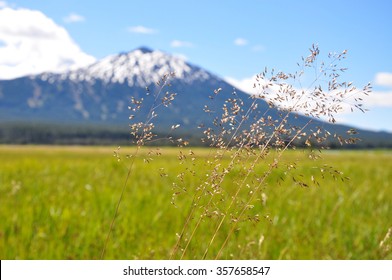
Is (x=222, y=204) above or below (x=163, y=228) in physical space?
above

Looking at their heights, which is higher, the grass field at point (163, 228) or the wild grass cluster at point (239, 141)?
the wild grass cluster at point (239, 141)

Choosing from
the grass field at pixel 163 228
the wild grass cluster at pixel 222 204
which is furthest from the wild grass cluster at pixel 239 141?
the grass field at pixel 163 228

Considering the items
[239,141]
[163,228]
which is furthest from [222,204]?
[163,228]

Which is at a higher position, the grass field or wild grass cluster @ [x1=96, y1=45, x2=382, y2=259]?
wild grass cluster @ [x1=96, y1=45, x2=382, y2=259]

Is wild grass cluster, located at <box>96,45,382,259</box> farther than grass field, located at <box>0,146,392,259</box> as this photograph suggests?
No

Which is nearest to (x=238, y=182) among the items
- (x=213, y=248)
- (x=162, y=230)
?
(x=213, y=248)

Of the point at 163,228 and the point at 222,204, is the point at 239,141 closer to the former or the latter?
the point at 222,204

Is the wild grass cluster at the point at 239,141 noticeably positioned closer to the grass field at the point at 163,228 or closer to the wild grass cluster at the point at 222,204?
the wild grass cluster at the point at 222,204

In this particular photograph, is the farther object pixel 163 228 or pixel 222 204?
pixel 163 228

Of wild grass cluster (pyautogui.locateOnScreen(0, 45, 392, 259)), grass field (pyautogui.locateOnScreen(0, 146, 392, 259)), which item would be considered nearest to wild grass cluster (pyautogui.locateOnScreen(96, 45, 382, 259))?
wild grass cluster (pyautogui.locateOnScreen(0, 45, 392, 259))

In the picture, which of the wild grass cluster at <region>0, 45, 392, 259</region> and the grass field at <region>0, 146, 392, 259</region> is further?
the grass field at <region>0, 146, 392, 259</region>

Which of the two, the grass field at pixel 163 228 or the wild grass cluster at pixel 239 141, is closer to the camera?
the wild grass cluster at pixel 239 141

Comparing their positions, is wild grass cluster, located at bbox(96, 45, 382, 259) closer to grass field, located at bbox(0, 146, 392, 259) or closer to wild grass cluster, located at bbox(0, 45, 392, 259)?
wild grass cluster, located at bbox(0, 45, 392, 259)

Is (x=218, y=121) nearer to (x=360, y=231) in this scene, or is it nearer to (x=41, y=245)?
(x=41, y=245)
